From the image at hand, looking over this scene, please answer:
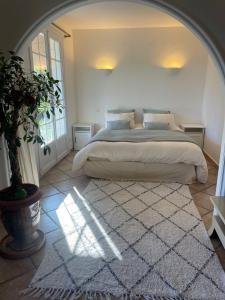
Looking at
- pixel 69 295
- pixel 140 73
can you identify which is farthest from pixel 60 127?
pixel 69 295

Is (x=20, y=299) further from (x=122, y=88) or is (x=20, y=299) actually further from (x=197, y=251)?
(x=122, y=88)

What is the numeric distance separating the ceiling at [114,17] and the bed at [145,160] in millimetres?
2153

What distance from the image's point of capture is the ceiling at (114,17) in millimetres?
3764

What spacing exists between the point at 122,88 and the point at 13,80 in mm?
3739

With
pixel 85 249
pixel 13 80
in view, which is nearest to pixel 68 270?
pixel 85 249

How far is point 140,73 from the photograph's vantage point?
5320 millimetres

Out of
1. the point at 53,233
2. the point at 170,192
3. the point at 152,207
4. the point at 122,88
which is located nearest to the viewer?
the point at 53,233

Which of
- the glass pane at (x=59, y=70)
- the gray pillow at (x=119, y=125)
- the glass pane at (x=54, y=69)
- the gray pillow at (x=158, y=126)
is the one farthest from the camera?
the gray pillow at (x=119, y=125)

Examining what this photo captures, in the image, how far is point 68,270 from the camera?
76.0 inches

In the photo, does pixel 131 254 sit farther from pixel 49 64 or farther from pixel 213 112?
pixel 213 112

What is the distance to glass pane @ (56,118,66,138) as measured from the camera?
4.54 meters

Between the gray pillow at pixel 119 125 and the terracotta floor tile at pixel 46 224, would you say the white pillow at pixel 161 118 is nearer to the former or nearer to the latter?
the gray pillow at pixel 119 125

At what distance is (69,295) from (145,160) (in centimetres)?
210

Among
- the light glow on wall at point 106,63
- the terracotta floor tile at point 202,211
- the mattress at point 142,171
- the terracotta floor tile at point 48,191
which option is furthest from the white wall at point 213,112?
the terracotta floor tile at point 48,191
